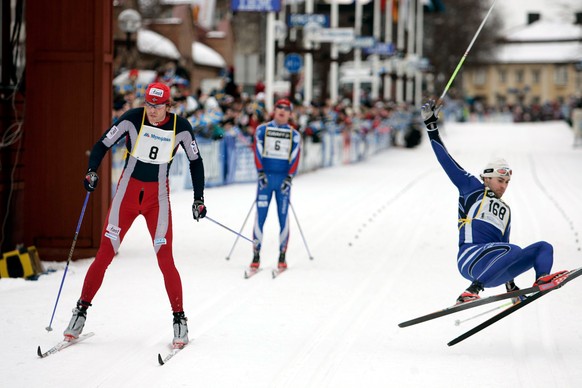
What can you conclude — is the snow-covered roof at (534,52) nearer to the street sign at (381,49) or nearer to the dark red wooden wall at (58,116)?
the street sign at (381,49)

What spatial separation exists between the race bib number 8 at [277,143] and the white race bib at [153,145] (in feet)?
13.4

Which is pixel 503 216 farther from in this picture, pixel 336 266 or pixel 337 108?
pixel 337 108

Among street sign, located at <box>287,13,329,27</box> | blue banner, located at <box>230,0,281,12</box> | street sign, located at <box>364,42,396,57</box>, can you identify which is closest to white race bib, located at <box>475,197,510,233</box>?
blue banner, located at <box>230,0,281,12</box>

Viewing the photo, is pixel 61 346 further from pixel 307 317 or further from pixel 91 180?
pixel 307 317

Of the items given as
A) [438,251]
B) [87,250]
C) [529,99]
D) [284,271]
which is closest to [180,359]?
[284,271]

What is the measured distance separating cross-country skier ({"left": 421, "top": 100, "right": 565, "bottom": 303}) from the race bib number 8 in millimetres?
3714

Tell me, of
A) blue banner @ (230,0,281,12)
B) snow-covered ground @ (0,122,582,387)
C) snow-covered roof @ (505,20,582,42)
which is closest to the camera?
snow-covered ground @ (0,122,582,387)

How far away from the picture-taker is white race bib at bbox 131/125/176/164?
772 centimetres

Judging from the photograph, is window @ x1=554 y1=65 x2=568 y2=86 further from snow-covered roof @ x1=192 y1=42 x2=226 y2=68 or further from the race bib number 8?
the race bib number 8

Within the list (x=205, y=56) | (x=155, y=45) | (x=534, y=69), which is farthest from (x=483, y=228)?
(x=534, y=69)

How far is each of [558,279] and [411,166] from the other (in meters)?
24.3

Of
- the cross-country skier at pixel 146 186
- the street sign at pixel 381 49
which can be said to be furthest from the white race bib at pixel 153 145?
the street sign at pixel 381 49

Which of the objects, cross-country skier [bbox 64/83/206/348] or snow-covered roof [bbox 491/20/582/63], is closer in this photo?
cross-country skier [bbox 64/83/206/348]

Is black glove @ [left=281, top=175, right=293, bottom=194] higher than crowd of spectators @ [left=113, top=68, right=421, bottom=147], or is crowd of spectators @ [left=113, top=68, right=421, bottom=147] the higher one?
crowd of spectators @ [left=113, top=68, right=421, bottom=147]
